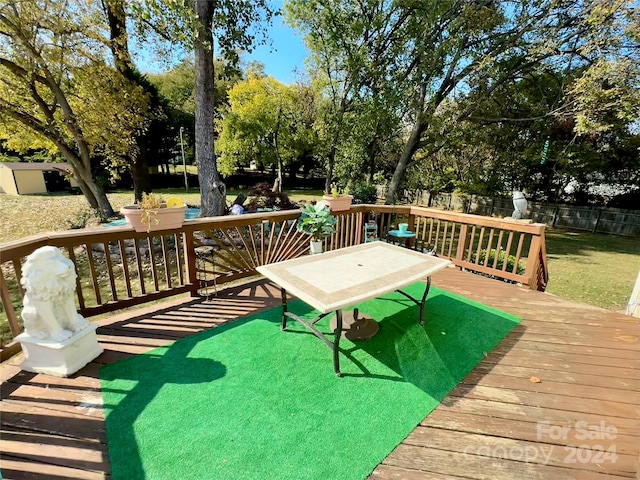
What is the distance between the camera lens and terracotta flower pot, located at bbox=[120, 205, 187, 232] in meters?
2.47

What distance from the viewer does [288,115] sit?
43.0ft

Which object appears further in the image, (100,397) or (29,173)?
(29,173)

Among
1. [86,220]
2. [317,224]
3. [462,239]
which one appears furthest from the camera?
[86,220]

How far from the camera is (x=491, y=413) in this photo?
1.81 metres

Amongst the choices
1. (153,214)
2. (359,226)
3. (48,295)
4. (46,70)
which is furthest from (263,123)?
(48,295)

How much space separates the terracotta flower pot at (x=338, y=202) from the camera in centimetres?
393

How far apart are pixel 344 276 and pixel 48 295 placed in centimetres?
193

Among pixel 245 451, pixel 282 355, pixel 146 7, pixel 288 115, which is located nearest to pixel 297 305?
pixel 282 355

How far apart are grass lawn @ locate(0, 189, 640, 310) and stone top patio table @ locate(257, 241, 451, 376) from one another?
3992 millimetres

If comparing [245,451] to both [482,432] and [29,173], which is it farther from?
[29,173]

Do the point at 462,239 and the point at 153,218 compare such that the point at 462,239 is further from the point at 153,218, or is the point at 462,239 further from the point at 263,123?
the point at 263,123

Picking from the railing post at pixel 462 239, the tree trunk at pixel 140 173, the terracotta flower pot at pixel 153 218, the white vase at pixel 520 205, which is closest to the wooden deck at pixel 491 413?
the terracotta flower pot at pixel 153 218

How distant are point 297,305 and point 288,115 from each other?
11.9 metres

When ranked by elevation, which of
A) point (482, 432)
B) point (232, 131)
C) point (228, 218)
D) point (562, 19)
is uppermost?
point (562, 19)
